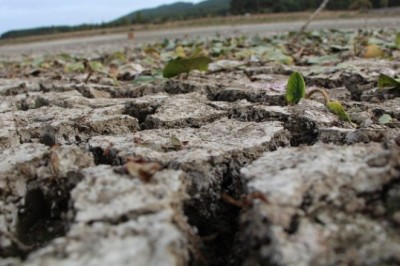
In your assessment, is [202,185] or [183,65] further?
[183,65]

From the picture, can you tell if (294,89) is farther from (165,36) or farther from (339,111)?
(165,36)

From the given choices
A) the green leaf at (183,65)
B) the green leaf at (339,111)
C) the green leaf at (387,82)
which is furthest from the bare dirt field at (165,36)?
the green leaf at (339,111)

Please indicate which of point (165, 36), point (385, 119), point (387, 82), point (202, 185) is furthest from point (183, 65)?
point (165, 36)

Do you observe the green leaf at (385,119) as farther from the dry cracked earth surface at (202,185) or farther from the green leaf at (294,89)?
the green leaf at (294,89)

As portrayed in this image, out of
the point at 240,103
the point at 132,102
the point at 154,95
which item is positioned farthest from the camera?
the point at 154,95

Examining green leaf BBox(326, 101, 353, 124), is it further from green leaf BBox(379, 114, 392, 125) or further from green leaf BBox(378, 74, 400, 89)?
green leaf BBox(378, 74, 400, 89)

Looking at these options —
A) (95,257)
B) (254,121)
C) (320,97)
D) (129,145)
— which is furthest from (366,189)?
(320,97)

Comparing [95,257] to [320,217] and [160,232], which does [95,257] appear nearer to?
[160,232]
